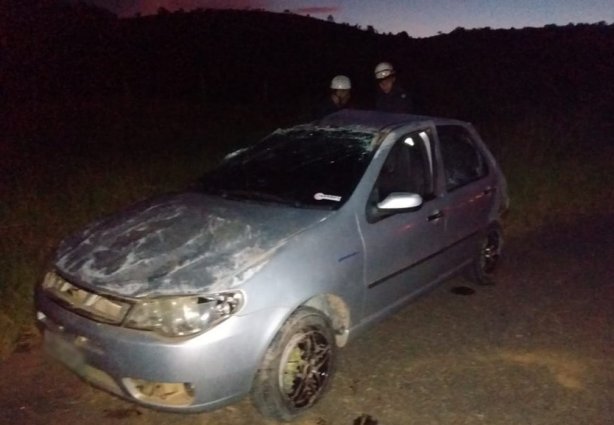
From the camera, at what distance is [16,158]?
10945 millimetres

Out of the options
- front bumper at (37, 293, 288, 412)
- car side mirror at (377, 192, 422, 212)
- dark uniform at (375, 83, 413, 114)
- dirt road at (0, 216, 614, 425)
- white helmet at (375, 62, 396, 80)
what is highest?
white helmet at (375, 62, 396, 80)

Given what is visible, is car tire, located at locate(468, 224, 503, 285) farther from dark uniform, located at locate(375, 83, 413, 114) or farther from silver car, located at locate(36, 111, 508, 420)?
dark uniform, located at locate(375, 83, 413, 114)

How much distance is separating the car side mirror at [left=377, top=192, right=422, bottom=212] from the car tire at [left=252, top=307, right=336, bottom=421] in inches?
32.4

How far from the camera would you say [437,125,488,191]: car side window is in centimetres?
506

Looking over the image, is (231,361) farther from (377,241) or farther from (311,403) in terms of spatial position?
(377,241)

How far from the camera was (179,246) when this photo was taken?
3.62 m

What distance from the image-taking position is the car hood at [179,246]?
331 centimetres

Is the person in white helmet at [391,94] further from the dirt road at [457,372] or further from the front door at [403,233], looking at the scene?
the front door at [403,233]

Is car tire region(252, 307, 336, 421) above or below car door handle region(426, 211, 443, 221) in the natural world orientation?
below

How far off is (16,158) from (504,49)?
42.6 metres

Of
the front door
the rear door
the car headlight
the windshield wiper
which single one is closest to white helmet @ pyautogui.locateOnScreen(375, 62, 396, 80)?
the rear door

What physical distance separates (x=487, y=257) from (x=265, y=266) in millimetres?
3093

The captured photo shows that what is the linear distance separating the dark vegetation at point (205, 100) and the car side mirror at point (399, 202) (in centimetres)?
271

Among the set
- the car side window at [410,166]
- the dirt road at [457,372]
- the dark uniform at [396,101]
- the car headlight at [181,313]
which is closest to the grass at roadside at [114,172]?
the dirt road at [457,372]
